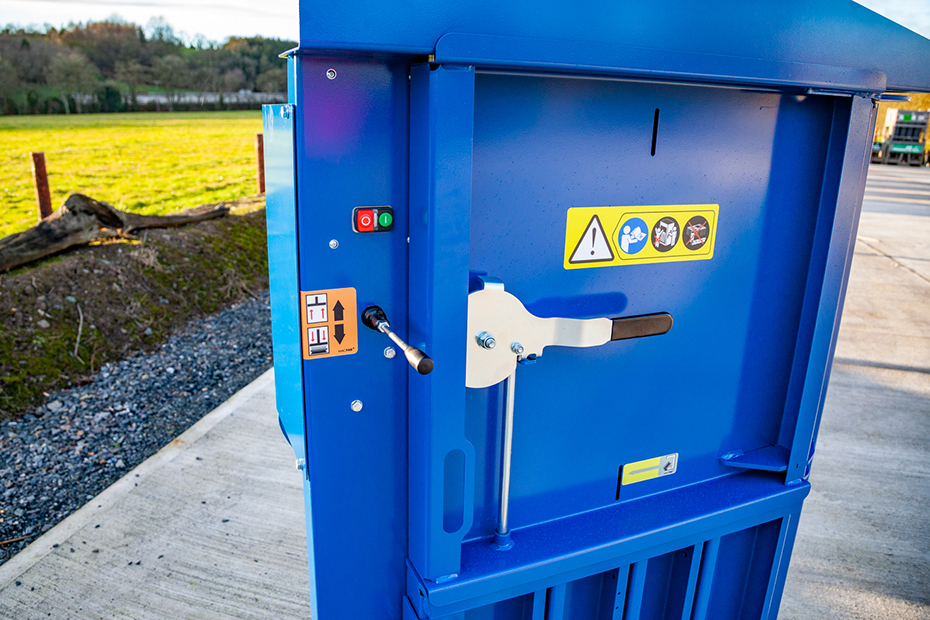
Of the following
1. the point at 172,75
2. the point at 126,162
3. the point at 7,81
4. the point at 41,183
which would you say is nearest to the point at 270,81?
the point at 172,75

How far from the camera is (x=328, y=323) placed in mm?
1334

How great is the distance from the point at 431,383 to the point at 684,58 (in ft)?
3.02

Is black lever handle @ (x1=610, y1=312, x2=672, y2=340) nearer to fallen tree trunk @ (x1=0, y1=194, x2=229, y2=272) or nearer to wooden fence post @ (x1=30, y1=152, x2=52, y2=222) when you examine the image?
fallen tree trunk @ (x1=0, y1=194, x2=229, y2=272)

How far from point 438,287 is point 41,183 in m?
7.37

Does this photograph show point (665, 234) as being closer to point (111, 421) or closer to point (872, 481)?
point (872, 481)

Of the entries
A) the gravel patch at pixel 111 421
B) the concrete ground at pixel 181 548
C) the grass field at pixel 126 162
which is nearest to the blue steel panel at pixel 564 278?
the concrete ground at pixel 181 548

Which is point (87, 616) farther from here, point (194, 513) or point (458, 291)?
point (458, 291)

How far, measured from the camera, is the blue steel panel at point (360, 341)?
1.24 meters

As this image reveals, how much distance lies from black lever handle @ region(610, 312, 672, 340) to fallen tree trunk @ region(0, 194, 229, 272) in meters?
5.71

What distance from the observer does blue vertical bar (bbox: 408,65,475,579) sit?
3.98ft

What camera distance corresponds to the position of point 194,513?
3.19 metres

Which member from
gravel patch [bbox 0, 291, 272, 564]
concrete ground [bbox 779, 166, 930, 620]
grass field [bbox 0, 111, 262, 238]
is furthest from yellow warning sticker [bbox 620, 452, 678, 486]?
grass field [bbox 0, 111, 262, 238]

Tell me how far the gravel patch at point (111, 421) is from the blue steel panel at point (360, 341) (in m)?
2.40

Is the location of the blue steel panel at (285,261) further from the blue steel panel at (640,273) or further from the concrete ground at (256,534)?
the concrete ground at (256,534)
